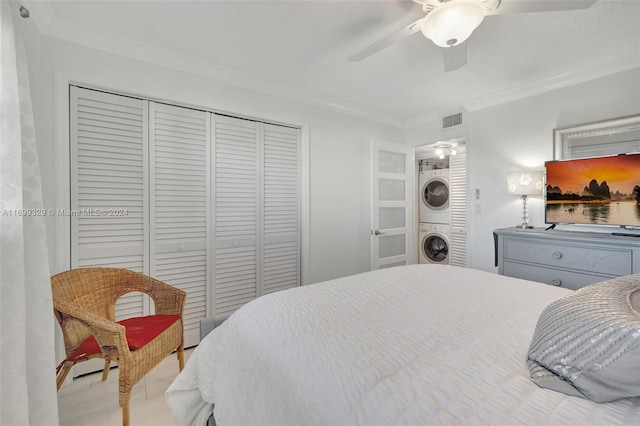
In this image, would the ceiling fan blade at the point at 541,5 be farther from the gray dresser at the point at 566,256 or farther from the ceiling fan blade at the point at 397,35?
the gray dresser at the point at 566,256

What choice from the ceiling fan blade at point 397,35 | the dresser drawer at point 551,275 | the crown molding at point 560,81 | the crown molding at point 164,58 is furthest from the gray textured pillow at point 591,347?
the crown molding at point 164,58

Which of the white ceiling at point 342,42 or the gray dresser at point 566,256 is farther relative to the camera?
the gray dresser at point 566,256

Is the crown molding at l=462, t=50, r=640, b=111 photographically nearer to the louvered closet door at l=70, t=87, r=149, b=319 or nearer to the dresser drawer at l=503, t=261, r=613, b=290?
the dresser drawer at l=503, t=261, r=613, b=290

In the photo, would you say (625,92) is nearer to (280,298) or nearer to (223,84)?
(280,298)

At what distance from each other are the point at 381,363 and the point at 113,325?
1369 millimetres

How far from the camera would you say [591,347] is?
2.19ft

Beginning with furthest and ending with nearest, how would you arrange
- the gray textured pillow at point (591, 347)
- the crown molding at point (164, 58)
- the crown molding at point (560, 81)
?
the crown molding at point (560, 81) → the crown molding at point (164, 58) → the gray textured pillow at point (591, 347)

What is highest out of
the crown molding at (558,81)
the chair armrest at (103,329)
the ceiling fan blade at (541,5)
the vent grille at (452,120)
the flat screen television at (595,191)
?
the crown molding at (558,81)

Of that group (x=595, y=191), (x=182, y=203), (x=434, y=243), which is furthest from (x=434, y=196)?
(x=182, y=203)

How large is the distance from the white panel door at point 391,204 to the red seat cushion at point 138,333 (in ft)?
7.09

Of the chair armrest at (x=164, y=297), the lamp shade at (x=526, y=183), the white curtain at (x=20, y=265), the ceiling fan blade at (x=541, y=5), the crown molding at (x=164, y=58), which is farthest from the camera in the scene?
the lamp shade at (x=526, y=183)

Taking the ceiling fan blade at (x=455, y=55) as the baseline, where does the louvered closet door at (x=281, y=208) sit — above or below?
below

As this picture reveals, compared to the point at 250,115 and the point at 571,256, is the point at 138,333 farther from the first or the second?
the point at 571,256

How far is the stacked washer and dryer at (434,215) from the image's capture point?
4582 millimetres
